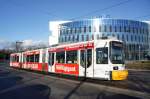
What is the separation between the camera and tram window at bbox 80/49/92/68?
16820 millimetres

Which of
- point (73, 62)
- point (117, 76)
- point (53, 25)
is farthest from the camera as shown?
point (53, 25)

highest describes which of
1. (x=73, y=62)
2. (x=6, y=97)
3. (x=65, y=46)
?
(x=65, y=46)

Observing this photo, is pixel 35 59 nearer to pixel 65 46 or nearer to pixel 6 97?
pixel 65 46

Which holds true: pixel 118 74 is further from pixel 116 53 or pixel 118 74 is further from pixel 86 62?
pixel 86 62

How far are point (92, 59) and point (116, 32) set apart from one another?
63.0m

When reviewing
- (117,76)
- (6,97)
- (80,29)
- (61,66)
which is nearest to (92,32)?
(80,29)

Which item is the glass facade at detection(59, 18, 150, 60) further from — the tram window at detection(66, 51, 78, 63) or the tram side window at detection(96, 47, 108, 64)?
the tram side window at detection(96, 47, 108, 64)

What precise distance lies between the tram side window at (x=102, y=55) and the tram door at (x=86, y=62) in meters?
0.82

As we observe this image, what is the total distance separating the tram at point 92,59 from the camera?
602 inches

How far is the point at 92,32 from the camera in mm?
77750

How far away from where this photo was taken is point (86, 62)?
17172mm

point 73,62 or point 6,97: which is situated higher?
point 73,62

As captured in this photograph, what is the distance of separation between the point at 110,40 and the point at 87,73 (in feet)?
11.0

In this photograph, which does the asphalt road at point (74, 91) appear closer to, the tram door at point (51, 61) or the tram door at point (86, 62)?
the tram door at point (86, 62)
